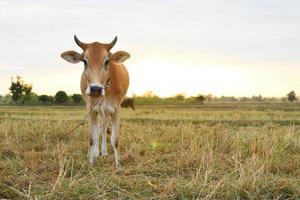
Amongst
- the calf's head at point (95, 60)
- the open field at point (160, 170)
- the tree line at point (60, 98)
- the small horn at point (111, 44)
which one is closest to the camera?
the open field at point (160, 170)

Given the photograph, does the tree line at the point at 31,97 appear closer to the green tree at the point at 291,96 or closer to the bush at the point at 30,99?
the bush at the point at 30,99

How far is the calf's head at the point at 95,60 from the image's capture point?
847cm

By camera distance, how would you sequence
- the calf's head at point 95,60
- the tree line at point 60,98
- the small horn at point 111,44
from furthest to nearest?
the tree line at point 60,98
the small horn at point 111,44
the calf's head at point 95,60

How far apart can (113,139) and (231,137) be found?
277 centimetres

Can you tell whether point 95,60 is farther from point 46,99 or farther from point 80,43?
point 46,99

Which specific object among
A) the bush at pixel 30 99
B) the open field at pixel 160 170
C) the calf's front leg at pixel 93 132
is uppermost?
the bush at pixel 30 99

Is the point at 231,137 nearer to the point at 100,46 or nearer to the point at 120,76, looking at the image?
the point at 120,76

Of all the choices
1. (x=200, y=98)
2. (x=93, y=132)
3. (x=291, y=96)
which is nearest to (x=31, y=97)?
(x=200, y=98)

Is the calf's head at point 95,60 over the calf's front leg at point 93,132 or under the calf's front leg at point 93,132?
over

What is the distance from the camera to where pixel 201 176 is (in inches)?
272

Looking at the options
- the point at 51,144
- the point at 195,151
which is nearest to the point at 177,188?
the point at 195,151

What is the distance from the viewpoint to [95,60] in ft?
29.2

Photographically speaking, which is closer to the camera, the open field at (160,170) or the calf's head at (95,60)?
the open field at (160,170)

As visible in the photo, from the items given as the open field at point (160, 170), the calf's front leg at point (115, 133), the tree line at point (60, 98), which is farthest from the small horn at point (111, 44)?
the tree line at point (60, 98)
